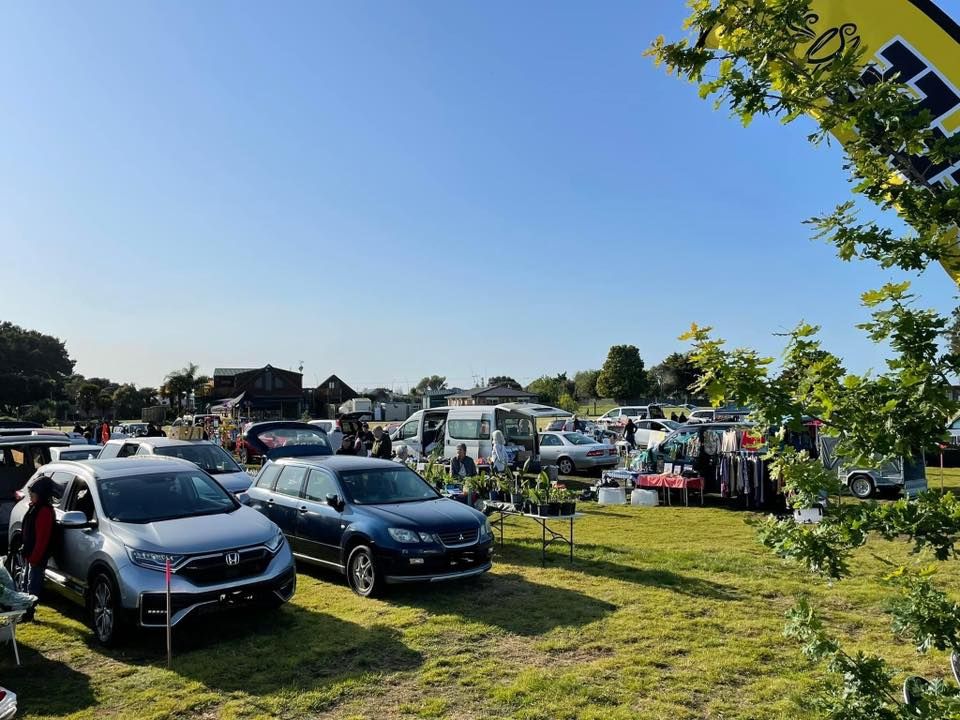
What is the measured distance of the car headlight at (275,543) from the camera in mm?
7461

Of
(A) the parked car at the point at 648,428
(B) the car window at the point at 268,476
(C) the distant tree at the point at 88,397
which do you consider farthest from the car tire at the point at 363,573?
(C) the distant tree at the point at 88,397

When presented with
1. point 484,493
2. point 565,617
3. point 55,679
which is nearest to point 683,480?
point 484,493

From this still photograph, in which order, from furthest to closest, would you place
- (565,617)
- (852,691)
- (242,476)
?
1. (242,476)
2. (565,617)
3. (852,691)

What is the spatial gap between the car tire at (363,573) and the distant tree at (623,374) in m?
74.0

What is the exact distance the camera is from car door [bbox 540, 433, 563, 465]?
73.3ft

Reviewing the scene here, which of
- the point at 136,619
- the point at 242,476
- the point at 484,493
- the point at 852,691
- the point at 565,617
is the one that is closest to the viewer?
the point at 852,691

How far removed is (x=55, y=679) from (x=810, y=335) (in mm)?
6515

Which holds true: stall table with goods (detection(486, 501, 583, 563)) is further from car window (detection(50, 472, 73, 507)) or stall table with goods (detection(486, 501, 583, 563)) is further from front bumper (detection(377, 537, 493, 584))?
car window (detection(50, 472, 73, 507))

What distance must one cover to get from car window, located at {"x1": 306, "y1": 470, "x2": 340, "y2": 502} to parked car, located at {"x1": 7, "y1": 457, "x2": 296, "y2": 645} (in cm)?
139

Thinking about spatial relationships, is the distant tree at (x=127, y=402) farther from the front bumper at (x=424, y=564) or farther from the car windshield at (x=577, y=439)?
the front bumper at (x=424, y=564)

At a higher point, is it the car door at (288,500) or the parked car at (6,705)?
the car door at (288,500)

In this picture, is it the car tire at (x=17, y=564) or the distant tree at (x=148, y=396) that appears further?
the distant tree at (x=148, y=396)

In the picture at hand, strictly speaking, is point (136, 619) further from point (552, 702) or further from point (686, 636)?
point (686, 636)

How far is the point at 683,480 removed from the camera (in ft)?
53.8
